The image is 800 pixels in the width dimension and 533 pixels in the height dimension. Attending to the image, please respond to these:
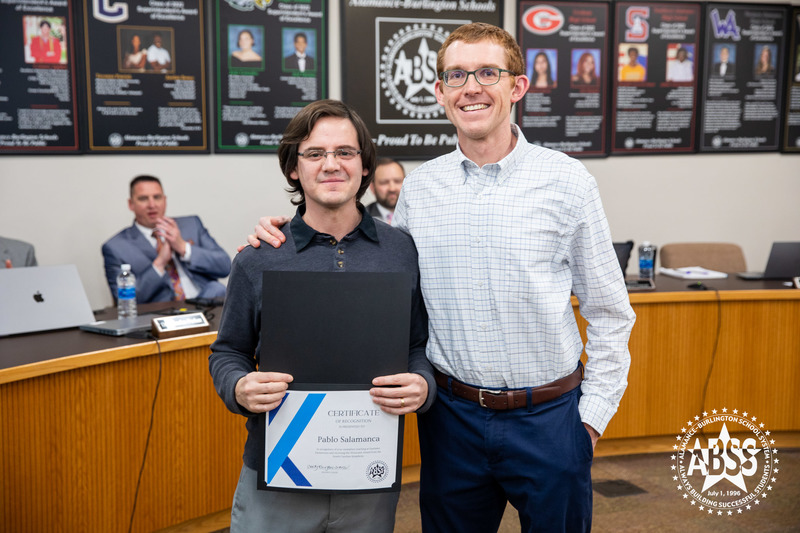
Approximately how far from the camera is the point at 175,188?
15.0ft

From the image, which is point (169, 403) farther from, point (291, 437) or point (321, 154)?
point (321, 154)

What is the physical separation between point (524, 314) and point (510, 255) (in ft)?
0.45

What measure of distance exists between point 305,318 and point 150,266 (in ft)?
8.84

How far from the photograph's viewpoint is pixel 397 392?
149 centimetres

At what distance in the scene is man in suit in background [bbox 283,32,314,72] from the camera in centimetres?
466

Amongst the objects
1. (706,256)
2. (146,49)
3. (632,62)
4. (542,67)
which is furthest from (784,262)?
(146,49)

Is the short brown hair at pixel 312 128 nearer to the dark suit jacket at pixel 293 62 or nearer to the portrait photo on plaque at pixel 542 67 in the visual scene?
the dark suit jacket at pixel 293 62

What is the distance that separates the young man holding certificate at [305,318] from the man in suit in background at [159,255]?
2.31 metres

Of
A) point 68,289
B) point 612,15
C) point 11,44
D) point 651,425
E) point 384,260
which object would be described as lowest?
point 651,425

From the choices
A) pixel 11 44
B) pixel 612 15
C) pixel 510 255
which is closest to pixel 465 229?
pixel 510 255

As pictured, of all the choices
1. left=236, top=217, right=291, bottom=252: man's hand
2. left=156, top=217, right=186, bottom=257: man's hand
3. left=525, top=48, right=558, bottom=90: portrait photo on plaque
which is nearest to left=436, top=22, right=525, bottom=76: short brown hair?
left=236, top=217, right=291, bottom=252: man's hand

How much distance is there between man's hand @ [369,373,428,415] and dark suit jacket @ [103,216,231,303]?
2.50 m

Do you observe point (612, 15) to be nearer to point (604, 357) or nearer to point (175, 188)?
point (175, 188)

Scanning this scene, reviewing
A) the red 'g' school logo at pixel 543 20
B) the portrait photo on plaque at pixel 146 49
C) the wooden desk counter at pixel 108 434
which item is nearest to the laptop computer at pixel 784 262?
the red 'g' school logo at pixel 543 20
